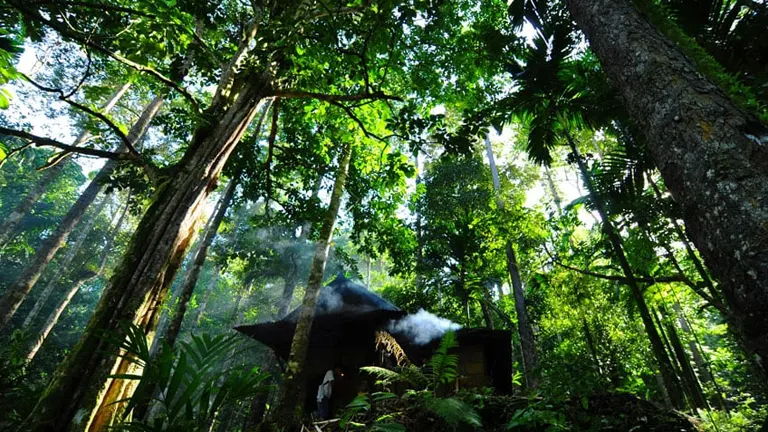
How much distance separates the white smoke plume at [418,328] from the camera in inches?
391

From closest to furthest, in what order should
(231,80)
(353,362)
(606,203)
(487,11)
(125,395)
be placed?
(125,395) → (231,80) → (606,203) → (487,11) → (353,362)

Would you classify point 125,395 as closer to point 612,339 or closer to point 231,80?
point 231,80

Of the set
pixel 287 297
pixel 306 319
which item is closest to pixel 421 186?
pixel 306 319

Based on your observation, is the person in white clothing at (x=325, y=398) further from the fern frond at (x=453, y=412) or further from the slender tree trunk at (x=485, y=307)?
the slender tree trunk at (x=485, y=307)

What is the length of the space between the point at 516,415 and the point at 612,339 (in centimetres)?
1393

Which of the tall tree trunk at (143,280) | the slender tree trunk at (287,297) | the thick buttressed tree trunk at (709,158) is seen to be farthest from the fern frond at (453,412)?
the slender tree trunk at (287,297)

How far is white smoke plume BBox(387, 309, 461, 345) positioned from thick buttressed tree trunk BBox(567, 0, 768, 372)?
345 inches

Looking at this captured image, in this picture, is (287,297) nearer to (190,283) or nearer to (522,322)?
(190,283)

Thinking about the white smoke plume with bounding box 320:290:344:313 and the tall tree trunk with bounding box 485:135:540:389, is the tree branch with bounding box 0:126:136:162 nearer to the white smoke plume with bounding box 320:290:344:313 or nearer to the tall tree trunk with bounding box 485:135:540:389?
the white smoke plume with bounding box 320:290:344:313

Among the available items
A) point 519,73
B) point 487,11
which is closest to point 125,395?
point 519,73

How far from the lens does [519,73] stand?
6.53 metres

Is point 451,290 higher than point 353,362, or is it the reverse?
point 451,290

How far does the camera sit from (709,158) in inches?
61.3

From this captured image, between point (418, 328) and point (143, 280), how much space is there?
864 centimetres
